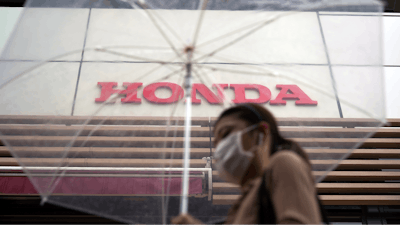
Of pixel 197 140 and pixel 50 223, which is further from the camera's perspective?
pixel 50 223

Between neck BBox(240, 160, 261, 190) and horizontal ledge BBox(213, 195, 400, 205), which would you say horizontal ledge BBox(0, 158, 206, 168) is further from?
horizontal ledge BBox(213, 195, 400, 205)

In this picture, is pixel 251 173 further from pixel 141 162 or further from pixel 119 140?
pixel 141 162

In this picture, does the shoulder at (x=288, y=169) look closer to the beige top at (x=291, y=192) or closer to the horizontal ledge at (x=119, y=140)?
the beige top at (x=291, y=192)

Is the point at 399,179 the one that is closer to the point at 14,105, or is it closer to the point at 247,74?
the point at 247,74

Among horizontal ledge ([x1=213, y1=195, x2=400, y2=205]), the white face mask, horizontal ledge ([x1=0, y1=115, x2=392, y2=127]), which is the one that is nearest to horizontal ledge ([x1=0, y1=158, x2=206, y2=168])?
horizontal ledge ([x1=0, y1=115, x2=392, y2=127])

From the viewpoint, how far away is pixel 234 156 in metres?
1.45

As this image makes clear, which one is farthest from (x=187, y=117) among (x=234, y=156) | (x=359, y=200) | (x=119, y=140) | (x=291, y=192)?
(x=359, y=200)

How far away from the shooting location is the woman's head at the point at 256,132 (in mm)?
1379

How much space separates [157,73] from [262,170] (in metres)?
1.36

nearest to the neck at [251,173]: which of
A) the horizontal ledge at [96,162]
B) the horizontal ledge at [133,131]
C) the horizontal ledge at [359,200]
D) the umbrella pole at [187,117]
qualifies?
the umbrella pole at [187,117]

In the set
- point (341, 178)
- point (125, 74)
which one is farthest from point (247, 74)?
point (341, 178)

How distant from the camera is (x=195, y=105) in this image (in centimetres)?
280

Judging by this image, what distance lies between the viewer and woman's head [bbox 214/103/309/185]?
4.52 feet

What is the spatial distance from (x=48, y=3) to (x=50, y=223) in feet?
9.96
